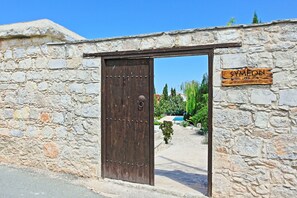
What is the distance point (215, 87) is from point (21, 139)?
3.50 m

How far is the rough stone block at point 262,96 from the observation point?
10.3 feet

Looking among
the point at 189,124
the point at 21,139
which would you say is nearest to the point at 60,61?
the point at 21,139

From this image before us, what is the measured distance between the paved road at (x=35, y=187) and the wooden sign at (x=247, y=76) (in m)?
2.26

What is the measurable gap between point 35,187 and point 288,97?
11.5 feet

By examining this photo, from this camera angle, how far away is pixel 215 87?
135 inches

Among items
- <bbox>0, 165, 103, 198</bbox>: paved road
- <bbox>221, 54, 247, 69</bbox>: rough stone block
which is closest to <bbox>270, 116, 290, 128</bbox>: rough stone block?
<bbox>221, 54, 247, 69</bbox>: rough stone block

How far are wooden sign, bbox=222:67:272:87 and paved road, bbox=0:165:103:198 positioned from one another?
226cm

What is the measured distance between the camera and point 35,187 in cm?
381

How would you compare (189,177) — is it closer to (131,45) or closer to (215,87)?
(215,87)

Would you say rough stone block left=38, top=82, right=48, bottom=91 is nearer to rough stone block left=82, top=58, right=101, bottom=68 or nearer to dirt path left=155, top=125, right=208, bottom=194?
rough stone block left=82, top=58, right=101, bottom=68

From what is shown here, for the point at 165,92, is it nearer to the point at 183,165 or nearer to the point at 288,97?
the point at 183,165

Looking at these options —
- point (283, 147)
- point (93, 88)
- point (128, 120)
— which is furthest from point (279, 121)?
point (93, 88)

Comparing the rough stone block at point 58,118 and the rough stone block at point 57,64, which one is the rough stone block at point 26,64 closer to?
the rough stone block at point 57,64

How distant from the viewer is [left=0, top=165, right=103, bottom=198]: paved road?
3549 mm
